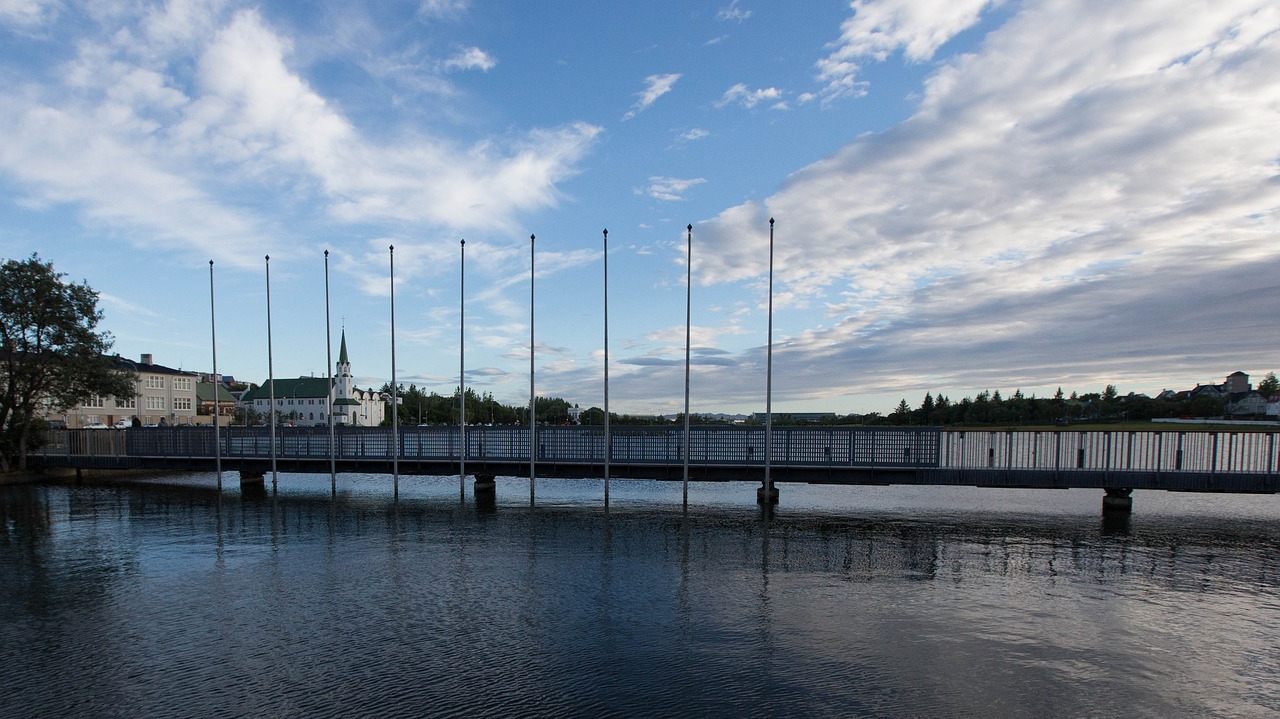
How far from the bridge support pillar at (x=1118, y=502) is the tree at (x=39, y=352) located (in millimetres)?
65095

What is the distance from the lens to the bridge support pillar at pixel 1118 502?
98.2ft

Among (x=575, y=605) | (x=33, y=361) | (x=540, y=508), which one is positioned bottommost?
(x=540, y=508)

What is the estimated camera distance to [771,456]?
108ft

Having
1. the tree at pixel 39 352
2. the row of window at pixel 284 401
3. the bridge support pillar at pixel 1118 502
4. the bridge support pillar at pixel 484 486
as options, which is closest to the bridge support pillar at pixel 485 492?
the bridge support pillar at pixel 484 486

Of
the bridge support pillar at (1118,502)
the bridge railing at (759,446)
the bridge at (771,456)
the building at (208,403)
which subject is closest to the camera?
the bridge at (771,456)

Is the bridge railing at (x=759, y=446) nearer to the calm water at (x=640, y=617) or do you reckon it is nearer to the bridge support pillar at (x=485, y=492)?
the bridge support pillar at (x=485, y=492)

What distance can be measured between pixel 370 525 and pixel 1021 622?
2308 centimetres

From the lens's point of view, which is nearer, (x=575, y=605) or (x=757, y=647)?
(x=757, y=647)

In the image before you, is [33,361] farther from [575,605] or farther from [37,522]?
[575,605]

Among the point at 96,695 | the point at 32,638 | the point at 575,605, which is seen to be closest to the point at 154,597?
the point at 32,638

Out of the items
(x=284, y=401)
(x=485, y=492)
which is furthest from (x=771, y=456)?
(x=284, y=401)

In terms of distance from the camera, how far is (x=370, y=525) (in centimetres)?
2723

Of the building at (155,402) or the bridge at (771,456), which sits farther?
the building at (155,402)

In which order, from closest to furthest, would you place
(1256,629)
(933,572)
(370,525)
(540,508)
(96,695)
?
(96,695) < (1256,629) < (933,572) < (370,525) < (540,508)
